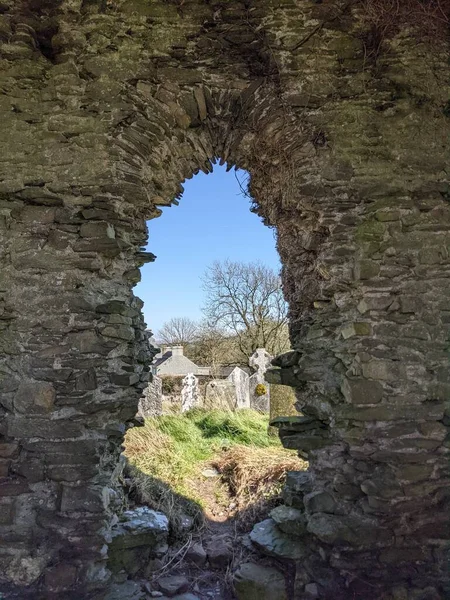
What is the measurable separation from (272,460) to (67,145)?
4.37 m

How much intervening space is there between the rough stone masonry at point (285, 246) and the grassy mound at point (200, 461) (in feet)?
4.59

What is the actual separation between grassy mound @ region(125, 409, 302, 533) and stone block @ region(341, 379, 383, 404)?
79.1 inches

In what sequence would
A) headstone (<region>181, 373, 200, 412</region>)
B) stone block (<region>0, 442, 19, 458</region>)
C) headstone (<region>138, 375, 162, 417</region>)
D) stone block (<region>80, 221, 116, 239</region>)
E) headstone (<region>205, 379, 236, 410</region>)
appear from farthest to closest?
headstone (<region>181, 373, 200, 412</region>) < headstone (<region>205, 379, 236, 410</region>) < headstone (<region>138, 375, 162, 417</region>) < stone block (<region>80, 221, 116, 239</region>) < stone block (<region>0, 442, 19, 458</region>)

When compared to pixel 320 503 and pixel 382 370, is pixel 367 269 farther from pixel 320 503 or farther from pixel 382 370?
pixel 320 503

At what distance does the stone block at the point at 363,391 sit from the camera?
2719mm

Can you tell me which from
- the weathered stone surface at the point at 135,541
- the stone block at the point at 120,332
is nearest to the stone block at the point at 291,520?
the weathered stone surface at the point at 135,541

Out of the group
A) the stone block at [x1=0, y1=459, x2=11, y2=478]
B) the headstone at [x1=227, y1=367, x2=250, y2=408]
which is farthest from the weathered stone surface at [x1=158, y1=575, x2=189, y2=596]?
the headstone at [x1=227, y1=367, x2=250, y2=408]

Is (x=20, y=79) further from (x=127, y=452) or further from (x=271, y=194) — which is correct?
(x=127, y=452)

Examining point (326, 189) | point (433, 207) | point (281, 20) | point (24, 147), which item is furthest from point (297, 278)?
point (24, 147)

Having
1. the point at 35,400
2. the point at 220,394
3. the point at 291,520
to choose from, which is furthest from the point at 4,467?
the point at 220,394

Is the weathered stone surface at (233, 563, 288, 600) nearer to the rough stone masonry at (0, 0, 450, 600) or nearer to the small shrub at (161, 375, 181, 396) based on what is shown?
the rough stone masonry at (0, 0, 450, 600)

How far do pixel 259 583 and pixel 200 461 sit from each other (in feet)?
10.5

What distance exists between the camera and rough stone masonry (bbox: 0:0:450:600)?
263cm

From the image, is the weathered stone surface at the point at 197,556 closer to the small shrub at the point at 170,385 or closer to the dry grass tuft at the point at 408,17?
the dry grass tuft at the point at 408,17
